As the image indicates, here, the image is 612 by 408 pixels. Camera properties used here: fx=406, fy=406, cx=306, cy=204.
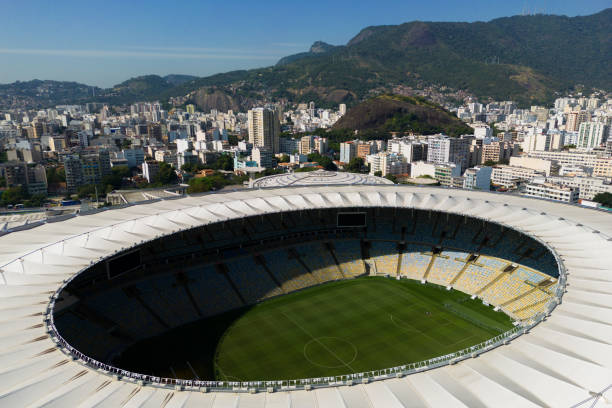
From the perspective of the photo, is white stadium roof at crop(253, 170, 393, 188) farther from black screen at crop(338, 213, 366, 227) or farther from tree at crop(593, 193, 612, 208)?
tree at crop(593, 193, 612, 208)

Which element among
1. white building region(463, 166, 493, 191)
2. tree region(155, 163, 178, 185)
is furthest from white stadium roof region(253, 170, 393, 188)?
tree region(155, 163, 178, 185)

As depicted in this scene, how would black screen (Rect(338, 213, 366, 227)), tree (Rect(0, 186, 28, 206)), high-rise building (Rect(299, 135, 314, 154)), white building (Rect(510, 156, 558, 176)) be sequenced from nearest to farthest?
1. black screen (Rect(338, 213, 366, 227))
2. tree (Rect(0, 186, 28, 206))
3. white building (Rect(510, 156, 558, 176))
4. high-rise building (Rect(299, 135, 314, 154))

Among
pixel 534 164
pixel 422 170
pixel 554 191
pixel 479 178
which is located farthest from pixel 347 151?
pixel 554 191

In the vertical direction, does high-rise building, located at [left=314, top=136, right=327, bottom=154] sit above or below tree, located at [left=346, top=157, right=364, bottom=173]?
above

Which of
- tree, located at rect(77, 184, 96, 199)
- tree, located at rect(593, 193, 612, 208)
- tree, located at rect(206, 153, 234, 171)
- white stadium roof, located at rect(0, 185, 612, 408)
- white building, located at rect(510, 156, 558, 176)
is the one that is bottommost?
tree, located at rect(77, 184, 96, 199)

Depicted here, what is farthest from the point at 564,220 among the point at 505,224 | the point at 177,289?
the point at 177,289

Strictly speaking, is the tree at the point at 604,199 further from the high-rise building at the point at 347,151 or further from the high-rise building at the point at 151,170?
the high-rise building at the point at 151,170

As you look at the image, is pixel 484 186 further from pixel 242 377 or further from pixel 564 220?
pixel 242 377
